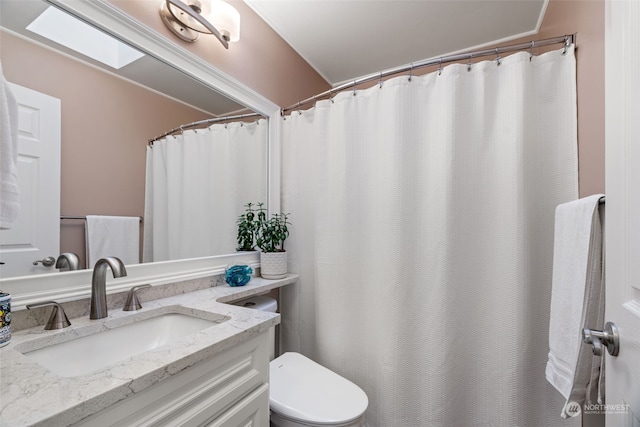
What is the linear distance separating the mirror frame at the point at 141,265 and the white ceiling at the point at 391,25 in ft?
1.85

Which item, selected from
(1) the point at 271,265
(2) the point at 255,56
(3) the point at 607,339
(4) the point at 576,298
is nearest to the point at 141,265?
(1) the point at 271,265

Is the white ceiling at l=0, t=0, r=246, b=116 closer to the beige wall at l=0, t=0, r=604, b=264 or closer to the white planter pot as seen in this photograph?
the beige wall at l=0, t=0, r=604, b=264

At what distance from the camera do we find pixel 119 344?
888 mm

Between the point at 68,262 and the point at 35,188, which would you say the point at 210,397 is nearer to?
the point at 68,262

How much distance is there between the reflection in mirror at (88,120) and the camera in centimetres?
83

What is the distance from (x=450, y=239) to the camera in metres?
1.35

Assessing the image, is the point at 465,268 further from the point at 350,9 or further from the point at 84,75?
the point at 84,75

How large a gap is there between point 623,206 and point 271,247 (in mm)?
1454

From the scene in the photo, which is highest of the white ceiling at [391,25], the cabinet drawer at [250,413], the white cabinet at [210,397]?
the white ceiling at [391,25]

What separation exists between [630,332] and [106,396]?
1.03 m

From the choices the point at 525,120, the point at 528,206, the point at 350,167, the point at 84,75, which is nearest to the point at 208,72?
the point at 84,75

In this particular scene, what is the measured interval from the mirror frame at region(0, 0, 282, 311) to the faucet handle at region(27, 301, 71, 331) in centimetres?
2

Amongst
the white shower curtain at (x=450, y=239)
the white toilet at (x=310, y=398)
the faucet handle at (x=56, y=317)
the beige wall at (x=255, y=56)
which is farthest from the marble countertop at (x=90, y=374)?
the beige wall at (x=255, y=56)

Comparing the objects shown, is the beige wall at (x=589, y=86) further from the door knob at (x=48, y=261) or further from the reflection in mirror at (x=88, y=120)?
the door knob at (x=48, y=261)
